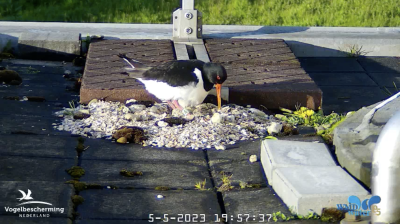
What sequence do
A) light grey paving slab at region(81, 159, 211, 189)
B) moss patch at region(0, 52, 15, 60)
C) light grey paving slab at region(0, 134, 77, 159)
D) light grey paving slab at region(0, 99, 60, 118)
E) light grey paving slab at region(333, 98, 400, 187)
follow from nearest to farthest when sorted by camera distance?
1. light grey paving slab at region(333, 98, 400, 187)
2. light grey paving slab at region(81, 159, 211, 189)
3. light grey paving slab at region(0, 134, 77, 159)
4. light grey paving slab at region(0, 99, 60, 118)
5. moss patch at region(0, 52, 15, 60)

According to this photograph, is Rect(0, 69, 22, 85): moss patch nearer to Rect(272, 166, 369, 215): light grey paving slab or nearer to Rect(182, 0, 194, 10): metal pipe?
Rect(182, 0, 194, 10): metal pipe

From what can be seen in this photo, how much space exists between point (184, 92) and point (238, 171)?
1.35 m

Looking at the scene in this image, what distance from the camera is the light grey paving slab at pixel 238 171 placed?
14.3ft

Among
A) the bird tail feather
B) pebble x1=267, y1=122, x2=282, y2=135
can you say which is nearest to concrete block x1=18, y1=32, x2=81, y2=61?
the bird tail feather

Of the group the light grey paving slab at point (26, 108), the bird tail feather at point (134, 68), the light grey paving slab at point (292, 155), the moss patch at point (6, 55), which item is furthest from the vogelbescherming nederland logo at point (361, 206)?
the moss patch at point (6, 55)

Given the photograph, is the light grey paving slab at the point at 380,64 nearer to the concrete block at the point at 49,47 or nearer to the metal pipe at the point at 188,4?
the metal pipe at the point at 188,4

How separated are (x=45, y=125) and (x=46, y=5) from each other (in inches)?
306

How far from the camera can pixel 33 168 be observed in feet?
14.5

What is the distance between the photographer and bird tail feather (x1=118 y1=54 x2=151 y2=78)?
6.09m

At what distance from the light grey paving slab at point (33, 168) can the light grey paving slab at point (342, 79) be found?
3636 mm

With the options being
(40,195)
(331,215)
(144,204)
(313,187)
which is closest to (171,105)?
(144,204)

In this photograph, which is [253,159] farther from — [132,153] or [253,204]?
[132,153]

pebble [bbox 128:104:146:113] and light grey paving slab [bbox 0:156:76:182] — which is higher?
pebble [bbox 128:104:146:113]

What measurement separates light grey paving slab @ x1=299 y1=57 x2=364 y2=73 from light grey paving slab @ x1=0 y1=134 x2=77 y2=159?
3.66 meters
